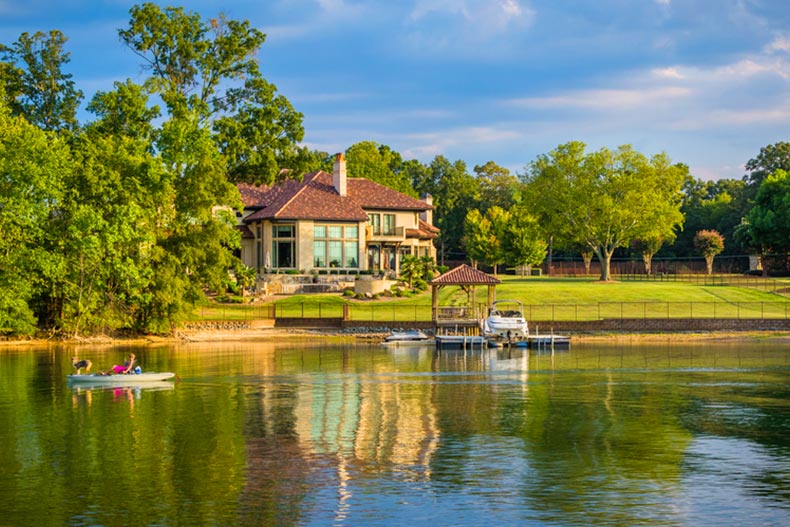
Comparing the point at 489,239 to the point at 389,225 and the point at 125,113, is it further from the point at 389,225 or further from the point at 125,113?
the point at 125,113

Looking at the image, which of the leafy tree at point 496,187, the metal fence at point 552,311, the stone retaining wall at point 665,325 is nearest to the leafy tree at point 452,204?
the leafy tree at point 496,187

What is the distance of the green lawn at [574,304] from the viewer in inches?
3206

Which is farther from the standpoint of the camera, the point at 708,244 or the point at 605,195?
the point at 708,244

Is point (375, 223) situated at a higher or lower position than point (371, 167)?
lower

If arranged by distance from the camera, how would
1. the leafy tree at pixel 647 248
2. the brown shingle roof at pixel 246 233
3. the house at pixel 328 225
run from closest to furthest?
the house at pixel 328 225 < the brown shingle roof at pixel 246 233 < the leafy tree at pixel 647 248

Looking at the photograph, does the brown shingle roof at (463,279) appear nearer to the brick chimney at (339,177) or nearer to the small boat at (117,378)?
the brick chimney at (339,177)

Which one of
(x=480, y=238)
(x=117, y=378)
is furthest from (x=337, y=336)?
(x=480, y=238)

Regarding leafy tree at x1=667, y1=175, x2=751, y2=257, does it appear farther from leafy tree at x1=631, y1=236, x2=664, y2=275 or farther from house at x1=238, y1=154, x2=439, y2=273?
house at x1=238, y1=154, x2=439, y2=273

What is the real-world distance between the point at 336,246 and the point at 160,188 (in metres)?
27.1

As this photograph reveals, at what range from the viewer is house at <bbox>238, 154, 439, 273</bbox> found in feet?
310

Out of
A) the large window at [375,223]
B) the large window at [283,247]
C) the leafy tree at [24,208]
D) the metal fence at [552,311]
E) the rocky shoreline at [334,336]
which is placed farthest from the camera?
the large window at [375,223]

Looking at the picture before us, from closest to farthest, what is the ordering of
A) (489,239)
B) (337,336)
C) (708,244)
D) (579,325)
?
(337,336) < (579,325) < (708,244) < (489,239)

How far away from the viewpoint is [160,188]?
7050 cm

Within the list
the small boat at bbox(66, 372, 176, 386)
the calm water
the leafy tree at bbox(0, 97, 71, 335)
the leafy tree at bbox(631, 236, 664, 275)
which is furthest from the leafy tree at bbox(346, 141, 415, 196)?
the small boat at bbox(66, 372, 176, 386)
